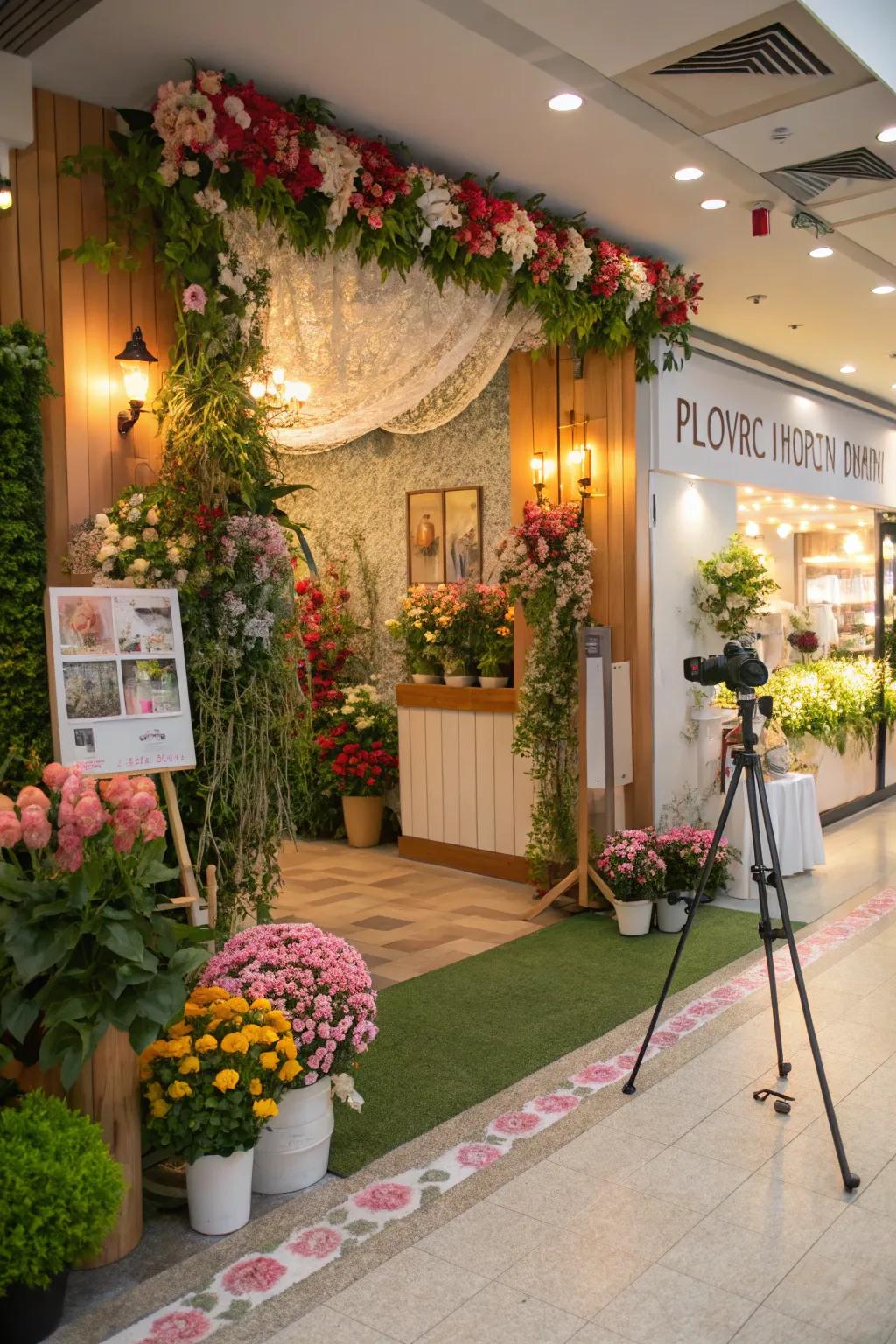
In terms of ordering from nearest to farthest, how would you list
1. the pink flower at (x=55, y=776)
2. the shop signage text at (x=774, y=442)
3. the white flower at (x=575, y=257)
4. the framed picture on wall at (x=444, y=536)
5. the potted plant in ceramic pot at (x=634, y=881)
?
the pink flower at (x=55, y=776) < the white flower at (x=575, y=257) < the potted plant in ceramic pot at (x=634, y=881) < the shop signage text at (x=774, y=442) < the framed picture on wall at (x=444, y=536)

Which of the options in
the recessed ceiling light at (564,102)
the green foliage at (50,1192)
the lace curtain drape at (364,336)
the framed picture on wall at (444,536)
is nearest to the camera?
the green foliage at (50,1192)

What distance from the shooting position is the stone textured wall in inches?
269

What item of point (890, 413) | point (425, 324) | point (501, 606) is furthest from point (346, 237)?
point (890, 413)

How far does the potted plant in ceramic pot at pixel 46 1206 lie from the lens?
7.34 feet

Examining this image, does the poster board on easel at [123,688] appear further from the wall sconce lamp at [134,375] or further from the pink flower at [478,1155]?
the pink flower at [478,1155]

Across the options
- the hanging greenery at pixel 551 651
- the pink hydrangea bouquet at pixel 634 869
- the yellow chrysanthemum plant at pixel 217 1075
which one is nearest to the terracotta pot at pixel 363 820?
the hanging greenery at pixel 551 651

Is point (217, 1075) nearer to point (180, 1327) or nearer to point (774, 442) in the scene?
point (180, 1327)

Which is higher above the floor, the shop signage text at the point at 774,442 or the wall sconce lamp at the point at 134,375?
the shop signage text at the point at 774,442

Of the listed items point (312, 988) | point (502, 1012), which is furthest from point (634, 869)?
point (312, 988)

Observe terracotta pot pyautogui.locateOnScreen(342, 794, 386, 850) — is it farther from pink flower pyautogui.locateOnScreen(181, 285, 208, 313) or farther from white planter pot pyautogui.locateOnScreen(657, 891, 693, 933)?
pink flower pyautogui.locateOnScreen(181, 285, 208, 313)

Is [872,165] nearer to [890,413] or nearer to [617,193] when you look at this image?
[617,193]

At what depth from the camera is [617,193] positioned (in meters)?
4.68

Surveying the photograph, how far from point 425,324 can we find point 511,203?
0.58m

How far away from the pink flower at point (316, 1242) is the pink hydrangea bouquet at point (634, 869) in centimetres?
270
